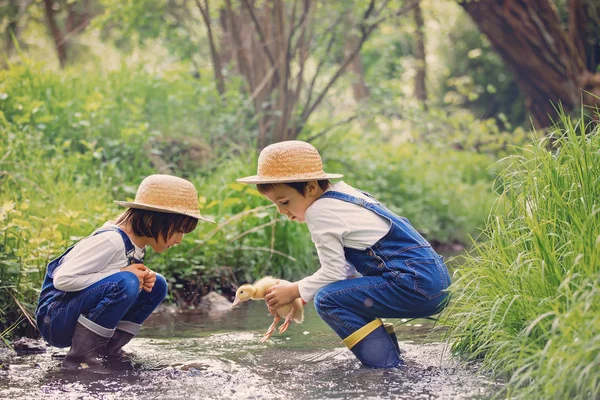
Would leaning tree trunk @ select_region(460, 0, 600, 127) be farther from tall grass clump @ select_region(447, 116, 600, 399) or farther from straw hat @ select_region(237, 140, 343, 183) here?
straw hat @ select_region(237, 140, 343, 183)

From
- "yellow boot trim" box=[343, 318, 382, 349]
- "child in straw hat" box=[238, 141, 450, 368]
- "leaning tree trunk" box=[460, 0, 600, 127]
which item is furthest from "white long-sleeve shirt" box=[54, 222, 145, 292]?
"leaning tree trunk" box=[460, 0, 600, 127]

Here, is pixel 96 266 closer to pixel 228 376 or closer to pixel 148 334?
pixel 228 376

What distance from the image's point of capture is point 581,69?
10.2 m

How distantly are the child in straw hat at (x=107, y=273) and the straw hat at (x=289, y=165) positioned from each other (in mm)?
405

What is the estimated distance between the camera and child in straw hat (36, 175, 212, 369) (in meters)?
3.39

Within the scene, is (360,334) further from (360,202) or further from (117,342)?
(117,342)

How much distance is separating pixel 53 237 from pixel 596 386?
3093 millimetres

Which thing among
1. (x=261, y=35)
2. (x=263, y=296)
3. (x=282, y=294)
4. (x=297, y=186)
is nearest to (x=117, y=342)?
(x=263, y=296)

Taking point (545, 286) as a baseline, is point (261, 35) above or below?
above

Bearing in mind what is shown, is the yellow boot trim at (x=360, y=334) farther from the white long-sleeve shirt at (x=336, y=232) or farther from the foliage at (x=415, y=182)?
the foliage at (x=415, y=182)

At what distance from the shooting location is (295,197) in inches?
139

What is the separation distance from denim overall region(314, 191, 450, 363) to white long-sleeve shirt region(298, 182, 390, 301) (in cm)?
3

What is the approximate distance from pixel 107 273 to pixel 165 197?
1.47 feet

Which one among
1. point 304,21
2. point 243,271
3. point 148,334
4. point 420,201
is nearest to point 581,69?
point 420,201
